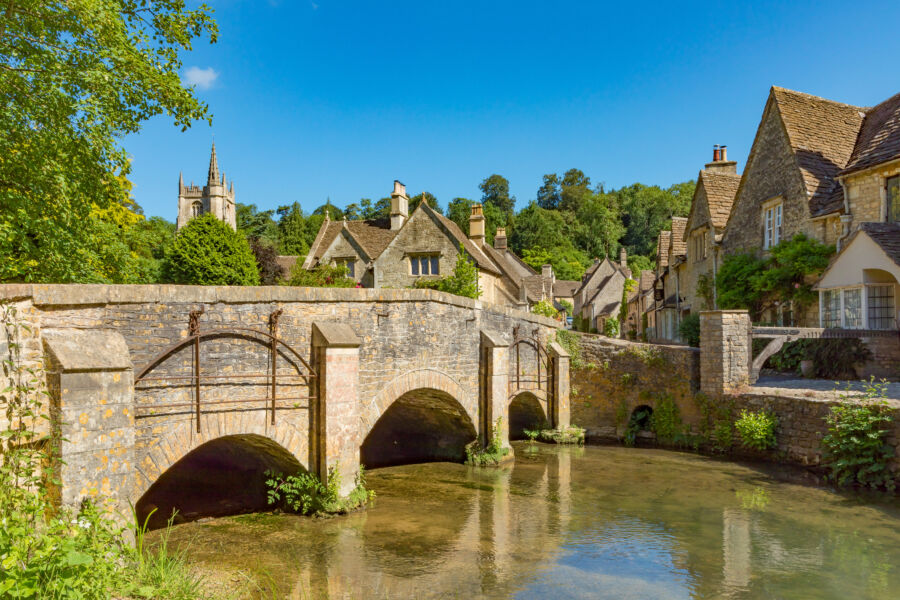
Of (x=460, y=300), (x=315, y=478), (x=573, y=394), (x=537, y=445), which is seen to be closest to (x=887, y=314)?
(x=573, y=394)

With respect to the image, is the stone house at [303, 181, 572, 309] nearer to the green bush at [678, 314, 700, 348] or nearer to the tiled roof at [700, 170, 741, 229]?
the green bush at [678, 314, 700, 348]

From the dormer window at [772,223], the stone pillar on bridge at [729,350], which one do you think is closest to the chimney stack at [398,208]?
the dormer window at [772,223]

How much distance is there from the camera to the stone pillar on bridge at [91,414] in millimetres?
6480

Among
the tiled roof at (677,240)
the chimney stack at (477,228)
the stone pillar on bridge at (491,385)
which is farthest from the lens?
the chimney stack at (477,228)

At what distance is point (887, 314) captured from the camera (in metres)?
16.2

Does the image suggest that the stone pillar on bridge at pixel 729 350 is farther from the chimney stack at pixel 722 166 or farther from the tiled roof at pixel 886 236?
the chimney stack at pixel 722 166

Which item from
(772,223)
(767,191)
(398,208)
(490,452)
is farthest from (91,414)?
(398,208)

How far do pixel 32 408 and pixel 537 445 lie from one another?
13125 millimetres

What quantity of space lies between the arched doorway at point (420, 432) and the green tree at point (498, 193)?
86.3m

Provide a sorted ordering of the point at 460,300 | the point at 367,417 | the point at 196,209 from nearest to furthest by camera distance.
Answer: the point at 367,417 < the point at 460,300 < the point at 196,209

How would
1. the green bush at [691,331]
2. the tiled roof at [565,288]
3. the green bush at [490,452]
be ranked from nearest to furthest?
the green bush at [490,452], the green bush at [691,331], the tiled roof at [565,288]

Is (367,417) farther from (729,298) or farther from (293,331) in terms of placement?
(729,298)

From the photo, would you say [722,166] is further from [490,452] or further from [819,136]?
[490,452]

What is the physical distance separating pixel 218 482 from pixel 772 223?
19447 mm
